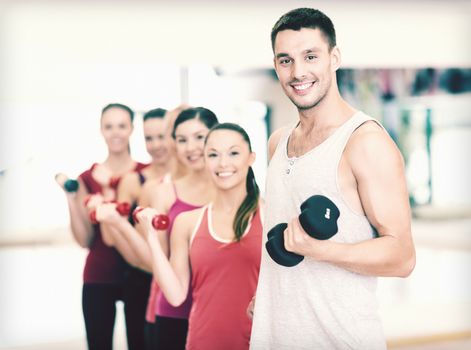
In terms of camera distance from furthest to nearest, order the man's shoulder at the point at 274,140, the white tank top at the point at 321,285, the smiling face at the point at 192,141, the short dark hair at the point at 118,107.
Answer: the short dark hair at the point at 118,107 < the smiling face at the point at 192,141 < the man's shoulder at the point at 274,140 < the white tank top at the point at 321,285

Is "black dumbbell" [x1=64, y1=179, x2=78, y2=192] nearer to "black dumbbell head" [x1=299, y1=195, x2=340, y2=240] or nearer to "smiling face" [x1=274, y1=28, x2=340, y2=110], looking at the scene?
"smiling face" [x1=274, y1=28, x2=340, y2=110]

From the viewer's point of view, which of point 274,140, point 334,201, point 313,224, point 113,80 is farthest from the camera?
point 113,80

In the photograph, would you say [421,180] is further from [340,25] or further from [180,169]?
[180,169]

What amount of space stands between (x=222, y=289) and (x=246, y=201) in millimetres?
290

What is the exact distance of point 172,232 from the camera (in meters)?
2.22

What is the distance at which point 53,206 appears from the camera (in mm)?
3174

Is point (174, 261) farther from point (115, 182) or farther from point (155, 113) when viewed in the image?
point (155, 113)

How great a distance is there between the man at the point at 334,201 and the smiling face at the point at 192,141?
2.93ft

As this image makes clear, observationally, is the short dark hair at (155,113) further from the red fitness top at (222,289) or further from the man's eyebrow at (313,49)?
the man's eyebrow at (313,49)

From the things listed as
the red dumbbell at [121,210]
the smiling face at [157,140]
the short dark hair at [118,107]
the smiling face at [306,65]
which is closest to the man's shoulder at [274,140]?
the smiling face at [306,65]

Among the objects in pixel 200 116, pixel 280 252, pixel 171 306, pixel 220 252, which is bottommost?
pixel 171 306

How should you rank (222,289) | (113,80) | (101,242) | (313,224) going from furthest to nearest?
(113,80)
(101,242)
(222,289)
(313,224)

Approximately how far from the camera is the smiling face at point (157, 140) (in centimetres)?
295

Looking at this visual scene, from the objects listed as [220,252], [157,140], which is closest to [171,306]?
[220,252]
